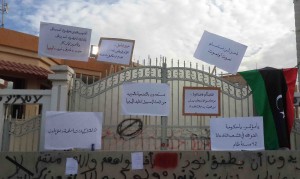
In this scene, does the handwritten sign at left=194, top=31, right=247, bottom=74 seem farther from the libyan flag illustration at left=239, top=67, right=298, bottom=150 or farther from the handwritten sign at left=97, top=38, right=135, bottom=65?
the handwritten sign at left=97, top=38, right=135, bottom=65

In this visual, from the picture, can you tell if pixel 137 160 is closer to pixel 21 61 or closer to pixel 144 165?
pixel 144 165

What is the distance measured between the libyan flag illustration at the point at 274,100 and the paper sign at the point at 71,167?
3099 mm

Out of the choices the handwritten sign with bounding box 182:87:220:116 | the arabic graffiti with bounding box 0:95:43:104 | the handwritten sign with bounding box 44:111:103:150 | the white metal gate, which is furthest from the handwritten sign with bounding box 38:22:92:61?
the handwritten sign with bounding box 182:87:220:116

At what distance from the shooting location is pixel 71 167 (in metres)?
5.62

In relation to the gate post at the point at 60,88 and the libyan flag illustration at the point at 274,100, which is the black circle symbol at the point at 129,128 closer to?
the gate post at the point at 60,88

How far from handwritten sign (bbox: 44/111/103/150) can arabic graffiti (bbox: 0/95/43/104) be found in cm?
81

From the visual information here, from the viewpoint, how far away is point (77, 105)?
654 centimetres

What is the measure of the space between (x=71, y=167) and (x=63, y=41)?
226 centimetres

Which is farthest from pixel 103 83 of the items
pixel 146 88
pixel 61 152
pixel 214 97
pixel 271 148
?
pixel 271 148

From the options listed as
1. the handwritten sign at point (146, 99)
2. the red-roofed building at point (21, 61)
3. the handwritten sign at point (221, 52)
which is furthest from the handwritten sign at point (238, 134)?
the red-roofed building at point (21, 61)

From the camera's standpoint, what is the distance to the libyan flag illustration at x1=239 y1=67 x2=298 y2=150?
20.0 ft

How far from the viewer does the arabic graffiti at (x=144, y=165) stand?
564cm

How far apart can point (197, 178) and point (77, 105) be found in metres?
2.44

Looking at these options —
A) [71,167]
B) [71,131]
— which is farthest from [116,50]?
[71,167]
